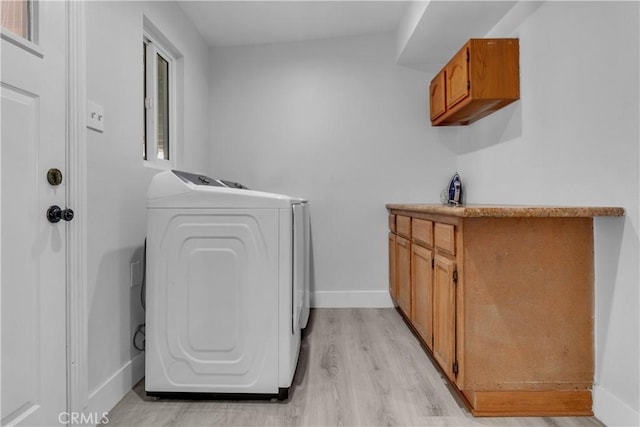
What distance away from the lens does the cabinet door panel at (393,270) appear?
2959mm

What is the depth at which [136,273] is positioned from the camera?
1932 millimetres

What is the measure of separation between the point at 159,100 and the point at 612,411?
302cm

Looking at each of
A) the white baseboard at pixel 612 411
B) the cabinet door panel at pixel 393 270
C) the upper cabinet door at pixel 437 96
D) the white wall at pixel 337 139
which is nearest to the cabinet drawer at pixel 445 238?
the white baseboard at pixel 612 411

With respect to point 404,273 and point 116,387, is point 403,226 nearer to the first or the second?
point 404,273

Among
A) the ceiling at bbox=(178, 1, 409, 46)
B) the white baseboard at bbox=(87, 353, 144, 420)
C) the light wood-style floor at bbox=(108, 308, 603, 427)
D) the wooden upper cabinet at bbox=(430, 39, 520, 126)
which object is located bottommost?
the light wood-style floor at bbox=(108, 308, 603, 427)

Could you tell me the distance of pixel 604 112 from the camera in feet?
5.02

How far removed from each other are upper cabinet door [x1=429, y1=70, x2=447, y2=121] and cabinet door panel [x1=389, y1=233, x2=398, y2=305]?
1.03m

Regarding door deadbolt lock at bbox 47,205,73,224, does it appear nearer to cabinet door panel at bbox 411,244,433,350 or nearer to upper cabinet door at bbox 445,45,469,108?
cabinet door panel at bbox 411,244,433,350

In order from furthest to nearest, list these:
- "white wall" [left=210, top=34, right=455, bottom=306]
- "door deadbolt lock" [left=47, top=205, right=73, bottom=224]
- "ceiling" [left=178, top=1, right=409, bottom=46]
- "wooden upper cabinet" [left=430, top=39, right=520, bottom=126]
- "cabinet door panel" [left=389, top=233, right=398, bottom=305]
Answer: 1. "white wall" [left=210, top=34, right=455, bottom=306]
2. "cabinet door panel" [left=389, top=233, right=398, bottom=305]
3. "ceiling" [left=178, top=1, right=409, bottom=46]
4. "wooden upper cabinet" [left=430, top=39, right=520, bottom=126]
5. "door deadbolt lock" [left=47, top=205, right=73, bottom=224]

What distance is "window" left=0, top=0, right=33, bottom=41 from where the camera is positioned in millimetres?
1188

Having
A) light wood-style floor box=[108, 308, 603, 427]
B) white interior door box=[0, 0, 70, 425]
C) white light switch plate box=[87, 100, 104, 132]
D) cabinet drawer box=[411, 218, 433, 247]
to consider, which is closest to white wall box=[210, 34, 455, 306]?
cabinet drawer box=[411, 218, 433, 247]

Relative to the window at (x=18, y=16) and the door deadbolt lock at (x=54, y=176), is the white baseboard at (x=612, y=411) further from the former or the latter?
the window at (x=18, y=16)

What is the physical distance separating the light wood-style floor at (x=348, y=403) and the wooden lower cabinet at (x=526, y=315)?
105mm

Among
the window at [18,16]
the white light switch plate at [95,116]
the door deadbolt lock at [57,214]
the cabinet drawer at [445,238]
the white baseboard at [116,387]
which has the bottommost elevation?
the white baseboard at [116,387]
